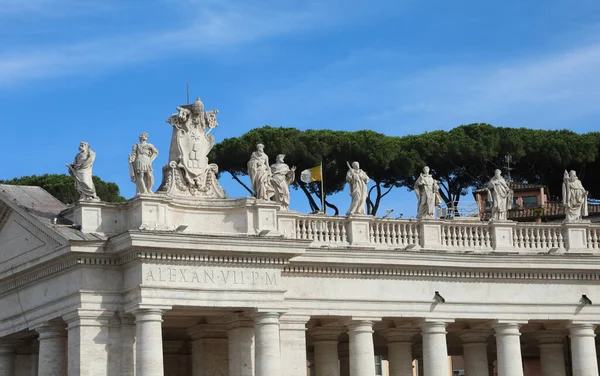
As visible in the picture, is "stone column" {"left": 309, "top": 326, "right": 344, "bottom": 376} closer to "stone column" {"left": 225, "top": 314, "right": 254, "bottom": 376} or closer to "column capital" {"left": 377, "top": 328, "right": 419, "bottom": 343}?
"column capital" {"left": 377, "top": 328, "right": 419, "bottom": 343}

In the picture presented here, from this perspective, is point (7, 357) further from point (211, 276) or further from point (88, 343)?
point (211, 276)

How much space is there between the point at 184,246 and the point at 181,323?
554 cm

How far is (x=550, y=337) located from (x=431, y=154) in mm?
30882

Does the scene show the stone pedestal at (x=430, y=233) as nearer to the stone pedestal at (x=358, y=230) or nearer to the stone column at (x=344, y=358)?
Answer: the stone pedestal at (x=358, y=230)

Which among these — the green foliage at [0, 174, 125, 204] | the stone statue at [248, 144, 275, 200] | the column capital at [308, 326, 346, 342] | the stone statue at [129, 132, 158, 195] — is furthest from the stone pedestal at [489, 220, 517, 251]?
the green foliage at [0, 174, 125, 204]

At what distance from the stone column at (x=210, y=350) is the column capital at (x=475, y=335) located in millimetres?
9278

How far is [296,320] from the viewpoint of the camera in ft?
146

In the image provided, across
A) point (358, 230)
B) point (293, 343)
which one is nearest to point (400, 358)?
point (358, 230)

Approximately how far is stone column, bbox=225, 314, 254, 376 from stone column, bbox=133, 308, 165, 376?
327 cm

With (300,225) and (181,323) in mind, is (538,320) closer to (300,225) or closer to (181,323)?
(300,225)

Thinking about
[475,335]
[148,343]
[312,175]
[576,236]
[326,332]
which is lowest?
[148,343]

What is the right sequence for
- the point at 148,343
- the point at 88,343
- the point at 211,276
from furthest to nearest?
1. the point at 211,276
2. the point at 88,343
3. the point at 148,343

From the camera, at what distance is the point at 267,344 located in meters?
42.1

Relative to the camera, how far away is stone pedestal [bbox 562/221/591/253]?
4866 cm
